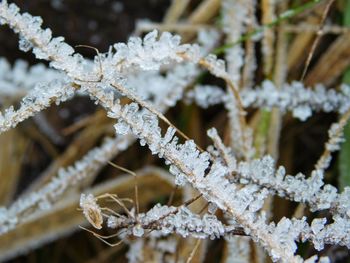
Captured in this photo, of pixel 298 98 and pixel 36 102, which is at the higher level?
pixel 298 98

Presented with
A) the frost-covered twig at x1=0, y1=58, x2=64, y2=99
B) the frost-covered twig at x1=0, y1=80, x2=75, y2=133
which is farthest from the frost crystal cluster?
the frost-covered twig at x1=0, y1=58, x2=64, y2=99

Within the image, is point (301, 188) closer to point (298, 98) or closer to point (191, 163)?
point (191, 163)

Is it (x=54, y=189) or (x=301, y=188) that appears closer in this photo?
(x=301, y=188)

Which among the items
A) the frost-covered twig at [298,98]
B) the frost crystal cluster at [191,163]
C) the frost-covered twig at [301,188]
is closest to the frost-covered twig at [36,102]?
the frost crystal cluster at [191,163]

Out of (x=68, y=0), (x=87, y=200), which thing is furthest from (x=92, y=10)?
(x=87, y=200)

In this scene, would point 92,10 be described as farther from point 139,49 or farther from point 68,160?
point 139,49

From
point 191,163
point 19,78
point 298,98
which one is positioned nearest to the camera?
point 191,163

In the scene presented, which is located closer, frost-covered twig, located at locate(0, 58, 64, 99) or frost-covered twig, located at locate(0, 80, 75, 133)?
frost-covered twig, located at locate(0, 80, 75, 133)

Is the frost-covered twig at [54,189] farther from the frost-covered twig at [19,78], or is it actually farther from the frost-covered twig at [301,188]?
the frost-covered twig at [301,188]

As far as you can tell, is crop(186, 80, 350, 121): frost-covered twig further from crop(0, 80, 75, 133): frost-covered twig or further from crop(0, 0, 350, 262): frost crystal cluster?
crop(0, 80, 75, 133): frost-covered twig

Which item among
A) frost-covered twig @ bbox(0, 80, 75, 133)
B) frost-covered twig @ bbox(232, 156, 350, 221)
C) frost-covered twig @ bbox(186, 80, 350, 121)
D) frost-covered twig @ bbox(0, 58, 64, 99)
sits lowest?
A: frost-covered twig @ bbox(232, 156, 350, 221)

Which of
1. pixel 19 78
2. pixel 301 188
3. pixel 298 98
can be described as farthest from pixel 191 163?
pixel 19 78
